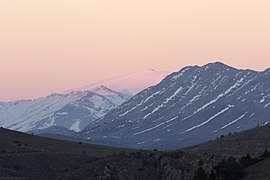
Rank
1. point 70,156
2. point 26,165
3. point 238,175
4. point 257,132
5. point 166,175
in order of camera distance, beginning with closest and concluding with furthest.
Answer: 1. point 238,175
2. point 166,175
3. point 26,165
4. point 70,156
5. point 257,132

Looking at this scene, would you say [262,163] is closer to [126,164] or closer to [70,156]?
[126,164]

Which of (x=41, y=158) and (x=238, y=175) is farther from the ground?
(x=41, y=158)

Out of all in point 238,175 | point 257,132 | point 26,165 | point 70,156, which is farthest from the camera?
point 257,132

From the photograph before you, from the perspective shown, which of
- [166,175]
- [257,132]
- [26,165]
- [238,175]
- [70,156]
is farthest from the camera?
[257,132]

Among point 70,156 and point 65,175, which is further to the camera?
point 70,156

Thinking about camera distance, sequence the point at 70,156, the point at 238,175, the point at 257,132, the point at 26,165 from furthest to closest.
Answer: the point at 257,132 < the point at 70,156 < the point at 26,165 < the point at 238,175

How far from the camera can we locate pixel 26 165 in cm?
11638

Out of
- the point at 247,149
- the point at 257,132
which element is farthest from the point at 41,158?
the point at 257,132

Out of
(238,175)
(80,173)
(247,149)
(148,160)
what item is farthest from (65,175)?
(238,175)

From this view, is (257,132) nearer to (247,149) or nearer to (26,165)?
(247,149)

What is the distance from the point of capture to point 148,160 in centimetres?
11219

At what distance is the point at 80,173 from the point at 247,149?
109 ft

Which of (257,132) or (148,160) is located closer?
(148,160)

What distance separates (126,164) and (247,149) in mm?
28438
